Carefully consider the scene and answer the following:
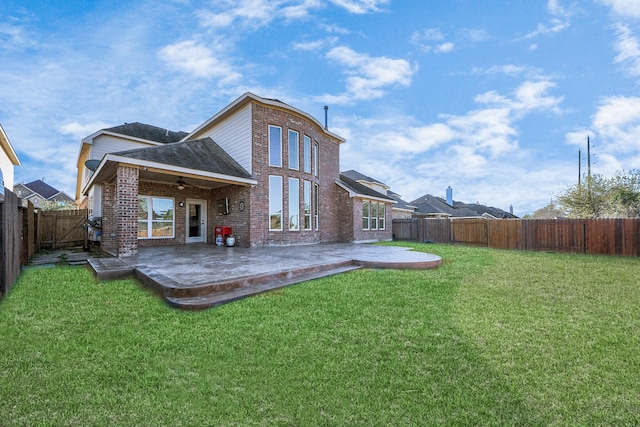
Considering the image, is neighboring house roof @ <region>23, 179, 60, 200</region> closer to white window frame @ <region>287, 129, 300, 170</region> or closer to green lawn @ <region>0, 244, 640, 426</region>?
white window frame @ <region>287, 129, 300, 170</region>

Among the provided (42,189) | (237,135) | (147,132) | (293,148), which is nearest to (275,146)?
(293,148)

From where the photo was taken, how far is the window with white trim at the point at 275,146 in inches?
466

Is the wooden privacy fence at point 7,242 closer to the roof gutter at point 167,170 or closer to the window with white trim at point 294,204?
the roof gutter at point 167,170

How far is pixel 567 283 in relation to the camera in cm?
608

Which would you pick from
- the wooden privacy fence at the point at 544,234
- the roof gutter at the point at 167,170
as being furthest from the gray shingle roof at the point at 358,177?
the roof gutter at the point at 167,170

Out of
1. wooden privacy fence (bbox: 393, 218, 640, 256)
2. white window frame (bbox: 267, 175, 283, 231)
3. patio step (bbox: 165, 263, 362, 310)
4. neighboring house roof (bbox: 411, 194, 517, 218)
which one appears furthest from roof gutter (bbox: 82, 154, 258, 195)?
neighboring house roof (bbox: 411, 194, 517, 218)

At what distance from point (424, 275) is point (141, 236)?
35.6ft

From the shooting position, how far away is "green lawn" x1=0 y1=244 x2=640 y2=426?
203 centimetres

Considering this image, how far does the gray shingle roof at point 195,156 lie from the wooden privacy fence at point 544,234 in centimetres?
1178

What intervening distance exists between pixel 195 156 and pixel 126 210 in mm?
3466

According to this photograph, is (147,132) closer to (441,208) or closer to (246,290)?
(246,290)

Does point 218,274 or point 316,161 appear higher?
point 316,161

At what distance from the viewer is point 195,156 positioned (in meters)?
10.4

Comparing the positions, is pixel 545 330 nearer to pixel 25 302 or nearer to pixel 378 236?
pixel 25 302
